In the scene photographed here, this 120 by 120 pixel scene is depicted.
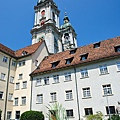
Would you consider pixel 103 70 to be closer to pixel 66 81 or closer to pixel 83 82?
pixel 83 82

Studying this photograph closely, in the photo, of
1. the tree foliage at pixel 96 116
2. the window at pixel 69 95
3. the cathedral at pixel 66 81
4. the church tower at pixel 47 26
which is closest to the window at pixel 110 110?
the cathedral at pixel 66 81

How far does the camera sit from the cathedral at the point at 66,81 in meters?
21.8

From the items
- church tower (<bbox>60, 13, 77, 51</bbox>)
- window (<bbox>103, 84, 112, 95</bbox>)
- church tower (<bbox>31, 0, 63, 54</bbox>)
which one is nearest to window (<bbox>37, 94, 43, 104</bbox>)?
window (<bbox>103, 84, 112, 95</bbox>)

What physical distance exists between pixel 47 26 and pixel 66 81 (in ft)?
116

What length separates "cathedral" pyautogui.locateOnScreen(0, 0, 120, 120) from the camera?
21812mm

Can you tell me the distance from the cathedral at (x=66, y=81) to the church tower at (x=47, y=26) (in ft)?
63.9

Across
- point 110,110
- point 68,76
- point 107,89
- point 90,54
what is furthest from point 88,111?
point 90,54

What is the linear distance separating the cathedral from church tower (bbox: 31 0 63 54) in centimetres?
1949

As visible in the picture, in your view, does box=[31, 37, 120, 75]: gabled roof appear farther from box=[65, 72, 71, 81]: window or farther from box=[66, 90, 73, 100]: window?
box=[66, 90, 73, 100]: window

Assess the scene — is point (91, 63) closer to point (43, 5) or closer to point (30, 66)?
point (30, 66)

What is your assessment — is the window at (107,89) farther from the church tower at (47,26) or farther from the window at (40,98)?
the church tower at (47,26)

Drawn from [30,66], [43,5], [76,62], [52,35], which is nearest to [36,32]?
[52,35]

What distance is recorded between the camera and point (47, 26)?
55.7 metres

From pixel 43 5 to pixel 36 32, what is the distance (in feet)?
44.8
